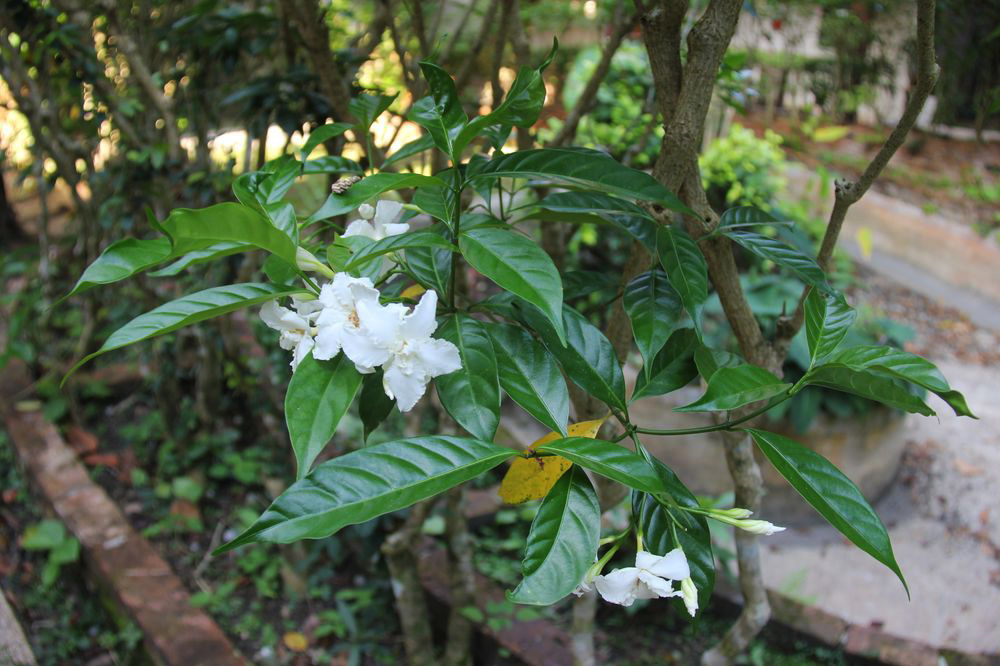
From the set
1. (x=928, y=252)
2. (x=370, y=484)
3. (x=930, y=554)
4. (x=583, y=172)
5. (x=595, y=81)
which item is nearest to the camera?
(x=370, y=484)

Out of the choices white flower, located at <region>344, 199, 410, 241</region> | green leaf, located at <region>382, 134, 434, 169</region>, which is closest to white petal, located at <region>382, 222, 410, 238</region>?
white flower, located at <region>344, 199, 410, 241</region>

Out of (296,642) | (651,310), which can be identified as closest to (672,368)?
(651,310)

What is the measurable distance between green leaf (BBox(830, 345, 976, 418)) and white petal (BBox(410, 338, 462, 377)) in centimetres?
35

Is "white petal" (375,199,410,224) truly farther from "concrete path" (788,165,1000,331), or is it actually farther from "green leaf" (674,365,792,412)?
"concrete path" (788,165,1000,331)

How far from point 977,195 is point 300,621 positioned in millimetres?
4698

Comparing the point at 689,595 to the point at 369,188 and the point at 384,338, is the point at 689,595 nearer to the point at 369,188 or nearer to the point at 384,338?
the point at 384,338

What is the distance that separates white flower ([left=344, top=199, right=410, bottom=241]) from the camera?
0.86 meters

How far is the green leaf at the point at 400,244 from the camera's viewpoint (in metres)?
0.73

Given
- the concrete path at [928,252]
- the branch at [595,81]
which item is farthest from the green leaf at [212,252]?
the concrete path at [928,252]

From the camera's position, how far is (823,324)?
0.85 meters

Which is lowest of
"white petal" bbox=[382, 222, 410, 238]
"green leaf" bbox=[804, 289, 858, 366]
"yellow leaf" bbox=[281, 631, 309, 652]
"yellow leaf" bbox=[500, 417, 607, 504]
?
"yellow leaf" bbox=[281, 631, 309, 652]

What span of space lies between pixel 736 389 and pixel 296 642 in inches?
65.6

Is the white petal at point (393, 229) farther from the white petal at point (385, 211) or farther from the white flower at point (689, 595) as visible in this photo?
the white flower at point (689, 595)

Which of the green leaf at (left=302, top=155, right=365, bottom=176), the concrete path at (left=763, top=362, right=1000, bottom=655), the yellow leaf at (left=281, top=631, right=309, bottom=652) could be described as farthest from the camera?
the concrete path at (left=763, top=362, right=1000, bottom=655)
